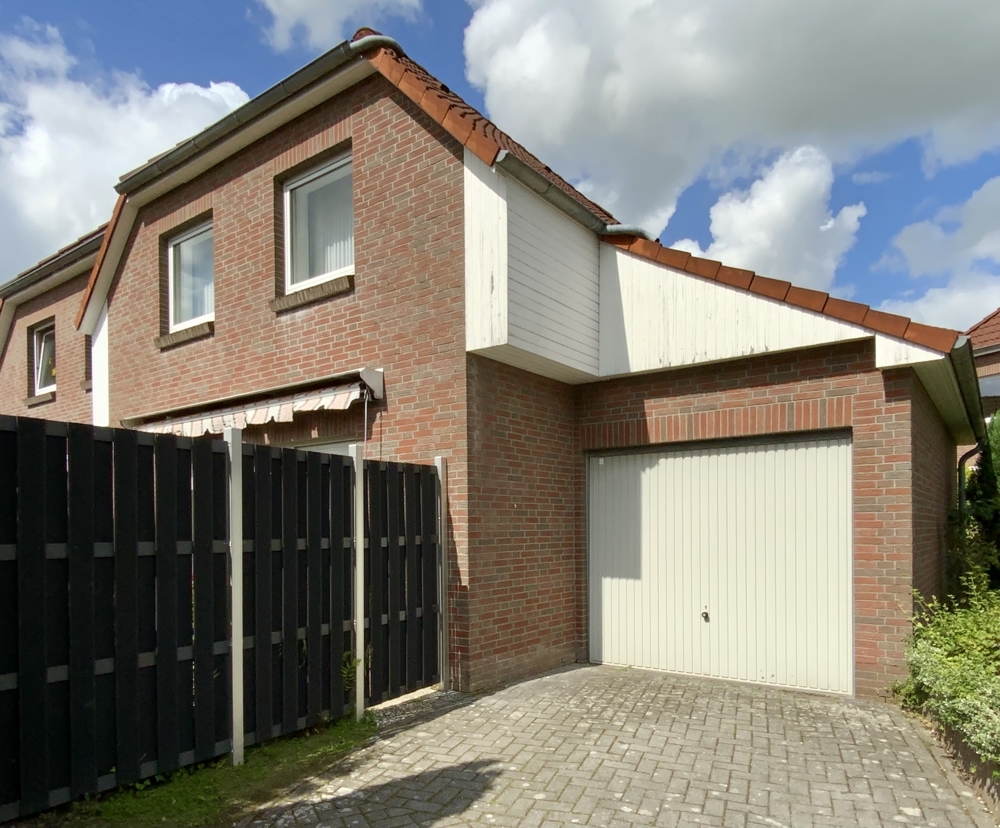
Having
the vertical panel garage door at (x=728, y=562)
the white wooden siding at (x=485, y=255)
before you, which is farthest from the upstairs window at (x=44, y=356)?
the vertical panel garage door at (x=728, y=562)

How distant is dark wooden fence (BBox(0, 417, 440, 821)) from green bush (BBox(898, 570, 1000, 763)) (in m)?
3.84

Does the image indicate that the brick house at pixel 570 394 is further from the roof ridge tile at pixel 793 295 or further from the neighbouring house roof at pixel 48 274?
the neighbouring house roof at pixel 48 274

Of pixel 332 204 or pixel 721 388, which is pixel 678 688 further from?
pixel 332 204

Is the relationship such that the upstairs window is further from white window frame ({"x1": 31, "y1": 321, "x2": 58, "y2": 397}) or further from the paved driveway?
the paved driveway

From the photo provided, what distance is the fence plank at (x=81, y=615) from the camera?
11.6 ft

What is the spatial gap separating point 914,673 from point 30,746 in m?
5.73

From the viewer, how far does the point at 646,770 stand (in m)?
4.21

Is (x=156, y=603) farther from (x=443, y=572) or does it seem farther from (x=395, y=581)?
(x=443, y=572)

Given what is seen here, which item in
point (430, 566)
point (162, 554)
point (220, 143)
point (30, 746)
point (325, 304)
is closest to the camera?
point (30, 746)

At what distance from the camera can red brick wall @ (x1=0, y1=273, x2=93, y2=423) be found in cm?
1191

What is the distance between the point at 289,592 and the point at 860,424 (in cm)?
469

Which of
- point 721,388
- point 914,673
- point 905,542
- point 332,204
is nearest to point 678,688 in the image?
point 914,673

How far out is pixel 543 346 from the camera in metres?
6.25

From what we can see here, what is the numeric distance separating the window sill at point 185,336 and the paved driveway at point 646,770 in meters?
5.39
